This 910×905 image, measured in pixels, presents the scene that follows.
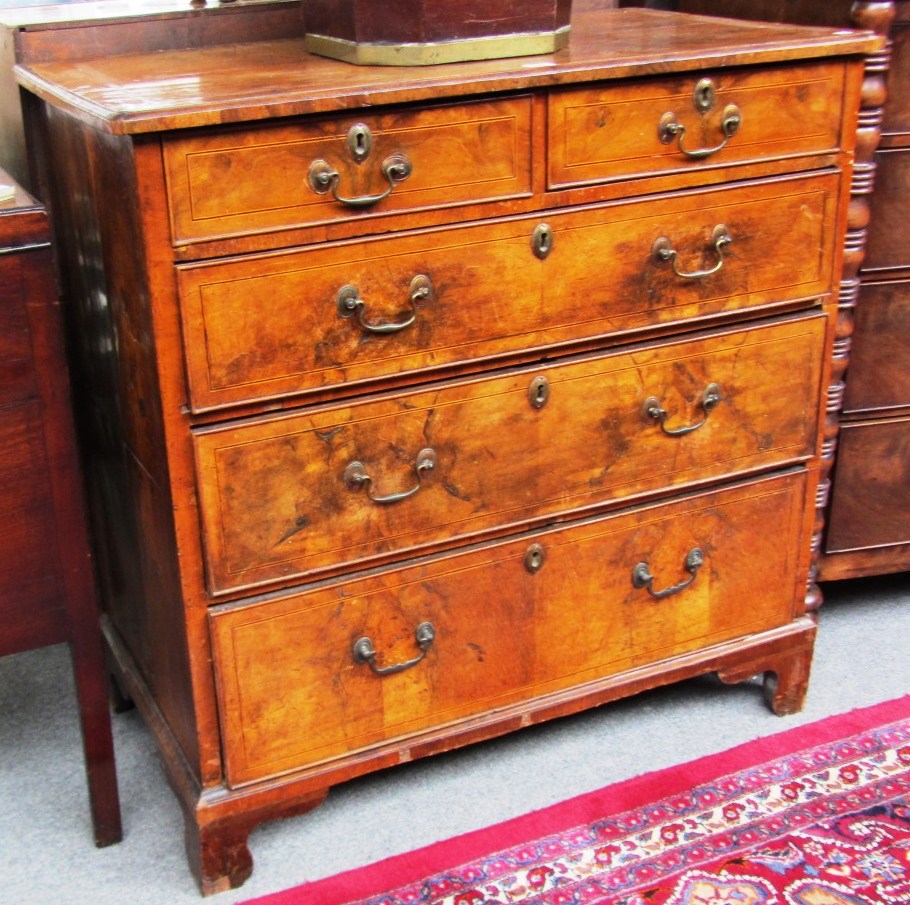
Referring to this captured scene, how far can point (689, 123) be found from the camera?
1.80 metres

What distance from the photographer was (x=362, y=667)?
1.86m

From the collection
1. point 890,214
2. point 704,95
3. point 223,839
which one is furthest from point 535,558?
point 890,214

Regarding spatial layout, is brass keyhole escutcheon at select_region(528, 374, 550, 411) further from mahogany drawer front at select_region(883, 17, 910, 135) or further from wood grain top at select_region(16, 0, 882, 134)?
mahogany drawer front at select_region(883, 17, 910, 135)

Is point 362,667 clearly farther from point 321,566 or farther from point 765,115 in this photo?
point 765,115

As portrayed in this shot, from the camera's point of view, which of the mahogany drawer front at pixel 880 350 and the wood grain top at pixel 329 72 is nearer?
the wood grain top at pixel 329 72

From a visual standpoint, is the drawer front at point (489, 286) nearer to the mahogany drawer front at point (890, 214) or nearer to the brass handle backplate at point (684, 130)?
the brass handle backplate at point (684, 130)

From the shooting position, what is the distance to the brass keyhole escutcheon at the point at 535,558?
1926 millimetres

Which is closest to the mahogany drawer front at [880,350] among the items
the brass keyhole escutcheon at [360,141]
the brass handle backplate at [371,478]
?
the brass handle backplate at [371,478]

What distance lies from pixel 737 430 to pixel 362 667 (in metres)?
0.69

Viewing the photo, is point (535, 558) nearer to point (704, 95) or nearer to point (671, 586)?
point (671, 586)

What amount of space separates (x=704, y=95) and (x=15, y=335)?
0.98 meters

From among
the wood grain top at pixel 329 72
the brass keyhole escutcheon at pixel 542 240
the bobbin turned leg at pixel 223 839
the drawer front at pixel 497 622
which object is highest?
the wood grain top at pixel 329 72

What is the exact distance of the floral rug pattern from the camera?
1.83m

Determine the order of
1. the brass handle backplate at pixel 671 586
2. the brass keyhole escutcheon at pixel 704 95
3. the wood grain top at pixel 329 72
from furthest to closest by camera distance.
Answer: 1. the brass handle backplate at pixel 671 586
2. the brass keyhole escutcheon at pixel 704 95
3. the wood grain top at pixel 329 72
